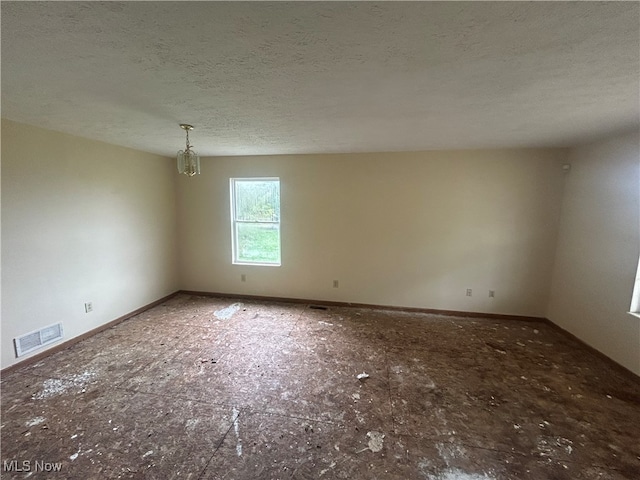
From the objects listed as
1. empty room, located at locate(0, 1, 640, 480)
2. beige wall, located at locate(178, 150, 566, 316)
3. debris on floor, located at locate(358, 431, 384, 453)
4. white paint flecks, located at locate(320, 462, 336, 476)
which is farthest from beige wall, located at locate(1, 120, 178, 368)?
debris on floor, located at locate(358, 431, 384, 453)

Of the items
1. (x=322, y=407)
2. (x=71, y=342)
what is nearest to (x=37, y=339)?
(x=71, y=342)

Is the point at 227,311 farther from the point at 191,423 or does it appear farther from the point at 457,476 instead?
the point at 457,476

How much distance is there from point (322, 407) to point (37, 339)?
286cm

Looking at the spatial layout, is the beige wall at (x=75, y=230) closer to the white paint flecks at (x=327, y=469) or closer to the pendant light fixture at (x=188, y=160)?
the pendant light fixture at (x=188, y=160)

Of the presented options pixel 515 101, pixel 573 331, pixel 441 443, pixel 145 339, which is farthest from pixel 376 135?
pixel 145 339

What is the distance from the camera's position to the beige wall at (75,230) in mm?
2369

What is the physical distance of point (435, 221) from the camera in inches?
146

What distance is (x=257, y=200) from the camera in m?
4.24

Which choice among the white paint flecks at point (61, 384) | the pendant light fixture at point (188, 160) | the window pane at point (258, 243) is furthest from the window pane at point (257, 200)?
the white paint flecks at point (61, 384)

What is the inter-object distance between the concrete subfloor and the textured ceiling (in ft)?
7.35

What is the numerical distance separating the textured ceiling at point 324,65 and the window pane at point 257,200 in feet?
5.63

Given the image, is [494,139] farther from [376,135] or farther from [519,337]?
[519,337]

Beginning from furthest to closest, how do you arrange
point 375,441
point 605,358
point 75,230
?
point 75,230
point 605,358
point 375,441

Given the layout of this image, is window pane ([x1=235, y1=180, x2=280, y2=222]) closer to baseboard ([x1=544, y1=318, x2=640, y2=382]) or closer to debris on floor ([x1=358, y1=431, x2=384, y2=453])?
debris on floor ([x1=358, y1=431, x2=384, y2=453])
